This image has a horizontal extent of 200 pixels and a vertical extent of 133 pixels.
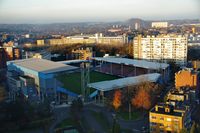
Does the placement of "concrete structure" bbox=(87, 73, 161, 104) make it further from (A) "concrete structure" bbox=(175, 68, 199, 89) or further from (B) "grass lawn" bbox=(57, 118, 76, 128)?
(B) "grass lawn" bbox=(57, 118, 76, 128)

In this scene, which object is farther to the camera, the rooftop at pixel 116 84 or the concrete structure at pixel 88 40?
the concrete structure at pixel 88 40

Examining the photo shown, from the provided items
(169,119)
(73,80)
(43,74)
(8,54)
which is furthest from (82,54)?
(169,119)

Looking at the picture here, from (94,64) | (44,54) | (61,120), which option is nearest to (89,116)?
(61,120)

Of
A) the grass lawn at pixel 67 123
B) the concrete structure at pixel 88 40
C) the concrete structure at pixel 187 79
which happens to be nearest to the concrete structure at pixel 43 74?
→ the grass lawn at pixel 67 123

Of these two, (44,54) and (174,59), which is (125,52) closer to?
(174,59)

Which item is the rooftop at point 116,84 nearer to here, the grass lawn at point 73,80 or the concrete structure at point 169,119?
the grass lawn at point 73,80

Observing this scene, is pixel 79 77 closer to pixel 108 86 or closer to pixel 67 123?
pixel 108 86

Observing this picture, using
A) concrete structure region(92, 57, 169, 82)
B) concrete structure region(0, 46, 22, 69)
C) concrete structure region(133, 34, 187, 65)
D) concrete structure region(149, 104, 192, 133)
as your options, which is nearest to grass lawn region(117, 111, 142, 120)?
concrete structure region(149, 104, 192, 133)
